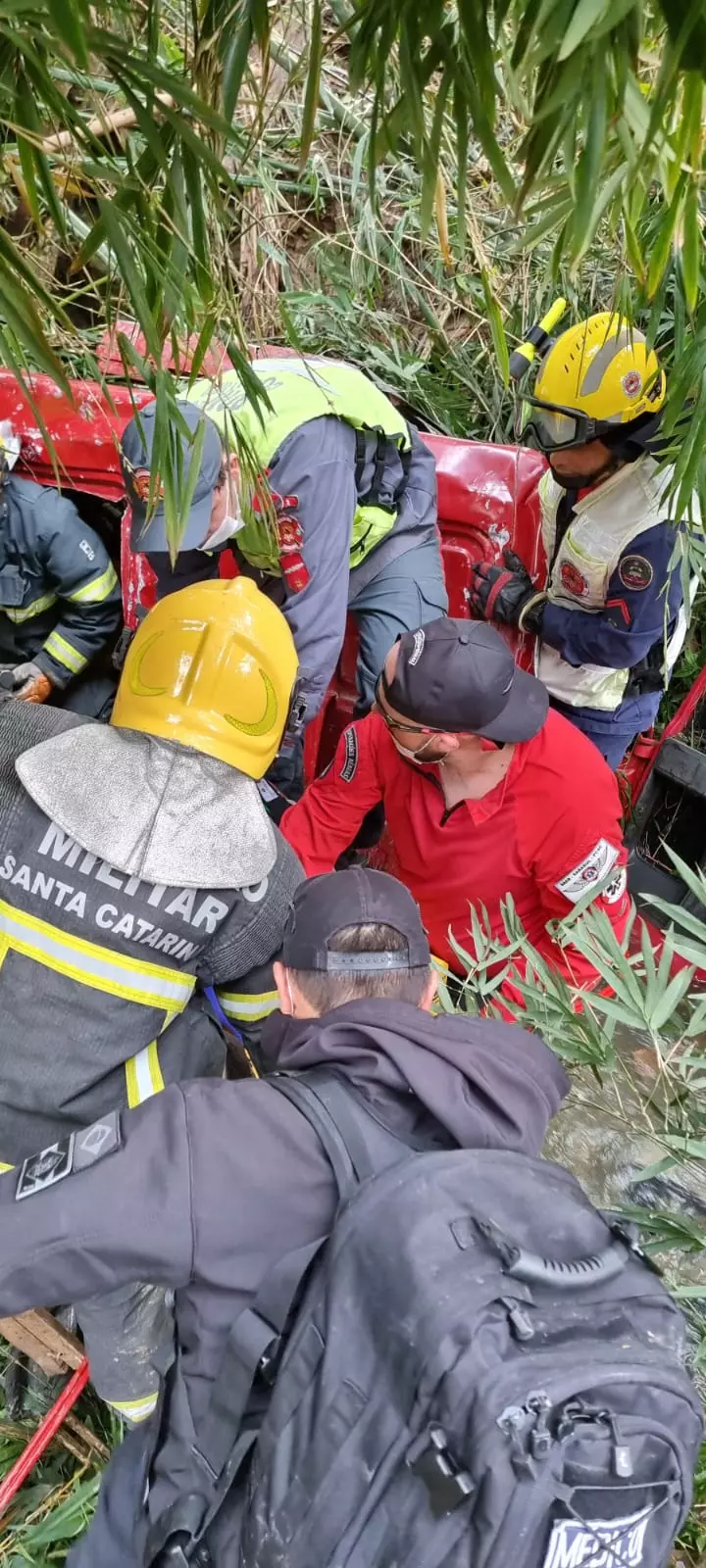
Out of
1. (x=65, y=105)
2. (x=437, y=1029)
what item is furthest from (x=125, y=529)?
(x=437, y=1029)

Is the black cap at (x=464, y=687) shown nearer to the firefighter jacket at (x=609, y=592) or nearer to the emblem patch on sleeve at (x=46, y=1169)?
the firefighter jacket at (x=609, y=592)

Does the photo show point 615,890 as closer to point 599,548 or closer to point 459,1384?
point 599,548

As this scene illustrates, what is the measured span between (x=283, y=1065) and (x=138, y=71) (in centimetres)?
101

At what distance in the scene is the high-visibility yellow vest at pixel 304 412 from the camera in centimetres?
240

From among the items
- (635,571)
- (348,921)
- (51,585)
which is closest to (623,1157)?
(348,921)

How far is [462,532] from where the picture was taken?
3.36 meters

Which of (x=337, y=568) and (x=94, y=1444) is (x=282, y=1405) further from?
(x=337, y=568)

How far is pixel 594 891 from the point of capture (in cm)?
195

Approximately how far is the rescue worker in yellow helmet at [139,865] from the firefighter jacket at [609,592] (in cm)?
143

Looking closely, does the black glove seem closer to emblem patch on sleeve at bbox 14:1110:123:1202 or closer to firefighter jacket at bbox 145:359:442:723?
firefighter jacket at bbox 145:359:442:723

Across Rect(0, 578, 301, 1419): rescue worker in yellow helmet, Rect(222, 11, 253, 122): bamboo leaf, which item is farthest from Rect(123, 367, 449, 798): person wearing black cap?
Rect(222, 11, 253, 122): bamboo leaf

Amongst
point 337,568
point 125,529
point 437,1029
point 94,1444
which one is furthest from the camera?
point 125,529

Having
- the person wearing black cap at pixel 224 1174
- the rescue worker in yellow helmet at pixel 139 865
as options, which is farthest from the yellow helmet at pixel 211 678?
the person wearing black cap at pixel 224 1174

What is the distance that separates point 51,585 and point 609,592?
1687 mm
